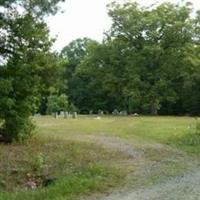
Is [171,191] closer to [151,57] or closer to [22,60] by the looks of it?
[22,60]

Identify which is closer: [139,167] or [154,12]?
[139,167]

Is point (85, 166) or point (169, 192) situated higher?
point (85, 166)

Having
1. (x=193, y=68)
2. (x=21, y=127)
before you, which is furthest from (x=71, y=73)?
(x=21, y=127)

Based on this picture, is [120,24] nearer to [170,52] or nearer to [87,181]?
[170,52]

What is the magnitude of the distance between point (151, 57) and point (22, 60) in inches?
1653

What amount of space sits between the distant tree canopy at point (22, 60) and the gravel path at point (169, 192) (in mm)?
8039

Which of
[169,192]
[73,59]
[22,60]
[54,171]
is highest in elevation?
[73,59]

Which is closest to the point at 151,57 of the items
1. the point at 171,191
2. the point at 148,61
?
the point at 148,61

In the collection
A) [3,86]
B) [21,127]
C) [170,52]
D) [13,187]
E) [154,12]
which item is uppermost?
[154,12]

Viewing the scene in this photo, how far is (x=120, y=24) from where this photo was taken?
63.1m

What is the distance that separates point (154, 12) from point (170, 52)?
5.26 meters

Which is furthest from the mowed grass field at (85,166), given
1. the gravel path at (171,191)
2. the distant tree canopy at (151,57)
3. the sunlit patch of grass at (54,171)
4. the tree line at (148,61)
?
the distant tree canopy at (151,57)

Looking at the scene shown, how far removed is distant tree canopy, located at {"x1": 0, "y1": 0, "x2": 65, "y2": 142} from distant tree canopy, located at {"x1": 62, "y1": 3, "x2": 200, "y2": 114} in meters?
38.7

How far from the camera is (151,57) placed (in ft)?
202
